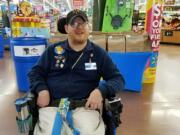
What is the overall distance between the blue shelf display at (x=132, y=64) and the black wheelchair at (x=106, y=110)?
2030 millimetres

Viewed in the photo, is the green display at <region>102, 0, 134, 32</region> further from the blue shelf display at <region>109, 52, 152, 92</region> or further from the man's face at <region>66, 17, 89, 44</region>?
the man's face at <region>66, 17, 89, 44</region>

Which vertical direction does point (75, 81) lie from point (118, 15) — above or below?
below

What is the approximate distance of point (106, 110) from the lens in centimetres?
154

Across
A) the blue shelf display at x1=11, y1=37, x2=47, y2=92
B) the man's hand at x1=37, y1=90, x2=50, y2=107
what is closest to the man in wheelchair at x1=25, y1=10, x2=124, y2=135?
the man's hand at x1=37, y1=90, x2=50, y2=107

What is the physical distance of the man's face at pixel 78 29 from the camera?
1.66m

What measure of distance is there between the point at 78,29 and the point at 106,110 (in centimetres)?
58

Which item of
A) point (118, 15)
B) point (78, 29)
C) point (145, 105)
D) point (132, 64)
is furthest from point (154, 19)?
point (78, 29)

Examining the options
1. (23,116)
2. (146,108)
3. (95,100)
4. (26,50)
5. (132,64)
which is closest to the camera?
(23,116)

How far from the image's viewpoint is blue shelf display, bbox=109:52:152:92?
3537 millimetres

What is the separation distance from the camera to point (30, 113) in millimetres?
1502

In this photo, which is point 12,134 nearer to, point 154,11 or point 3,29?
point 154,11

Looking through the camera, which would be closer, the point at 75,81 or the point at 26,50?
the point at 75,81

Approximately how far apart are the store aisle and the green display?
43.4 inches

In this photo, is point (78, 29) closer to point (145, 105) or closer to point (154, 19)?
point (145, 105)
